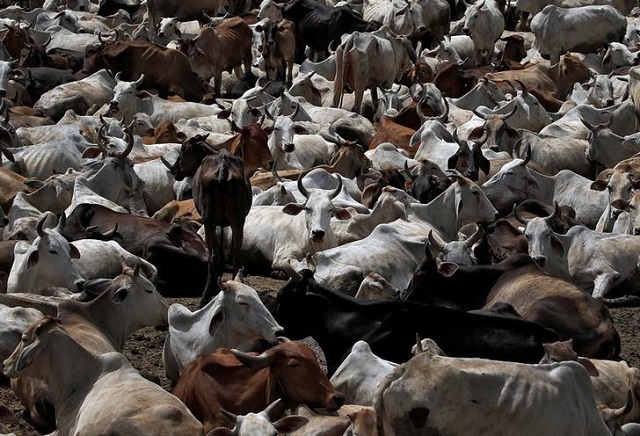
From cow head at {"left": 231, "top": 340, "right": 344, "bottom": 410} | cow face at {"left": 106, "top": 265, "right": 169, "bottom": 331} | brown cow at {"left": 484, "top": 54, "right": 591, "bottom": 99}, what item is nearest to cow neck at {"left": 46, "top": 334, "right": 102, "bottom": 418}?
cow head at {"left": 231, "top": 340, "right": 344, "bottom": 410}

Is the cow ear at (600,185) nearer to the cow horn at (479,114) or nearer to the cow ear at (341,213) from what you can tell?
the cow ear at (341,213)

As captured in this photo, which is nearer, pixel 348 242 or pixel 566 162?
pixel 348 242

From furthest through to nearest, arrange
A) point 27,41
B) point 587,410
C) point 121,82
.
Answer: point 27,41 < point 121,82 < point 587,410

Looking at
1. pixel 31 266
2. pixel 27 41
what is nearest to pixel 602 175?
pixel 31 266

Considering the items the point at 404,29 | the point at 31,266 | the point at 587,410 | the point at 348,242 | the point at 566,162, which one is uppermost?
the point at 587,410

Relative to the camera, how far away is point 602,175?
17.3 metres

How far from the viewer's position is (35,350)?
9320 mm

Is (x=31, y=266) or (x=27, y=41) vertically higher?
(x=31, y=266)

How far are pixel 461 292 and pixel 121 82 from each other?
11296mm

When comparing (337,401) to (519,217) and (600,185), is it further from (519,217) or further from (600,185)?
(600,185)

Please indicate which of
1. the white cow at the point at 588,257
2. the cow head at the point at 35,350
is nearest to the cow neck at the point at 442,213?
the white cow at the point at 588,257

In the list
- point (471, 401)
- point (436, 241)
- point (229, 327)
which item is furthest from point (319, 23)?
point (471, 401)

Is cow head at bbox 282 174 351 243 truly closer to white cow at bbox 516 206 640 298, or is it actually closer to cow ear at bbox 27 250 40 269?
white cow at bbox 516 206 640 298

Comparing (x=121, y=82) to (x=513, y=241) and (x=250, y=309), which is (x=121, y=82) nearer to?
(x=513, y=241)
